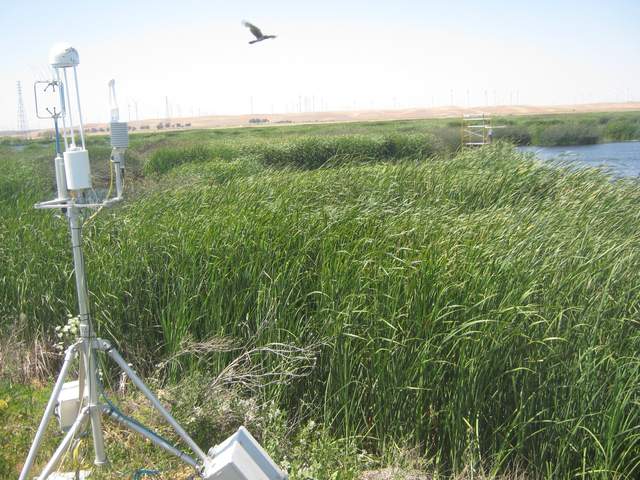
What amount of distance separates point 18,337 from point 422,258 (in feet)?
10.8

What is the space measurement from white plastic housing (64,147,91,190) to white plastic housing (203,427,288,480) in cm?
120

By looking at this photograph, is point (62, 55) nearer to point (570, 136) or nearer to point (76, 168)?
point (76, 168)

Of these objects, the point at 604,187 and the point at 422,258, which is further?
the point at 604,187

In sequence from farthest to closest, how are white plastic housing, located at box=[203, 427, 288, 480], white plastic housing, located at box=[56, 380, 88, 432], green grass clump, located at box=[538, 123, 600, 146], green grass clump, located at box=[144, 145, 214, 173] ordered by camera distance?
1. green grass clump, located at box=[538, 123, 600, 146]
2. green grass clump, located at box=[144, 145, 214, 173]
3. white plastic housing, located at box=[56, 380, 88, 432]
4. white plastic housing, located at box=[203, 427, 288, 480]

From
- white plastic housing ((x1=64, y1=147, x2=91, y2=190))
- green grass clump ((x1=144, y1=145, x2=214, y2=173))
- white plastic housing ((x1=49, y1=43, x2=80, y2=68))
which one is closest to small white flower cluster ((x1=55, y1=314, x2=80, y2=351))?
white plastic housing ((x1=64, y1=147, x2=91, y2=190))

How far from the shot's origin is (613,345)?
3553mm

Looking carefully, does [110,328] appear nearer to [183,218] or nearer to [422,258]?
[183,218]

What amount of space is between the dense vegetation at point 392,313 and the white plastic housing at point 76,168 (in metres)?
1.44

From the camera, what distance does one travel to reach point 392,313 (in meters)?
3.85

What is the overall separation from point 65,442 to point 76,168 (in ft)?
3.58

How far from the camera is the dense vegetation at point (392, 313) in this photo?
3414mm

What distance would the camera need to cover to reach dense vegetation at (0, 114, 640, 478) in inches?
134

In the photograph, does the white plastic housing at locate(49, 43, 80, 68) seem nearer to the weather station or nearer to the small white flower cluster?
the weather station

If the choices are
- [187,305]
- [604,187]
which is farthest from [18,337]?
[604,187]
